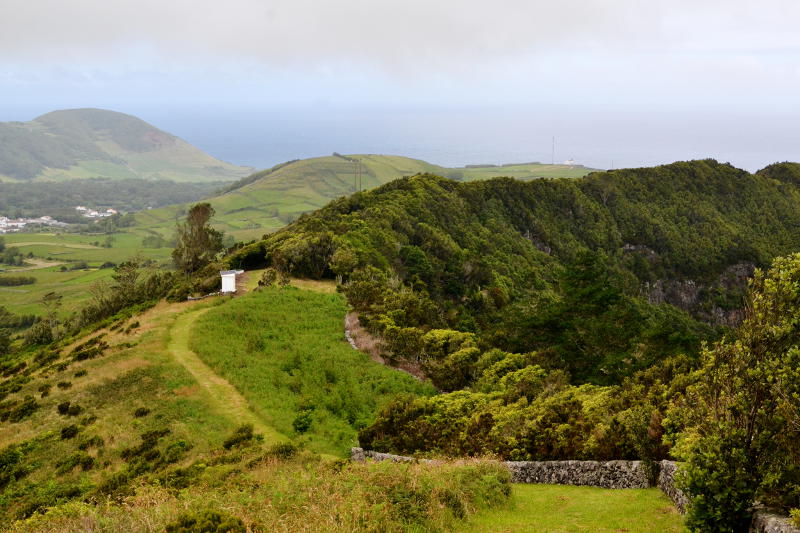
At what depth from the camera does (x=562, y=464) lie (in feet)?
59.5

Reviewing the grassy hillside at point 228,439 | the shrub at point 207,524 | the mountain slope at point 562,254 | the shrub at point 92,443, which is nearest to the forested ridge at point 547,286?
the mountain slope at point 562,254

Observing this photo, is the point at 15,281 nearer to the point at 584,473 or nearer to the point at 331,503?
the point at 331,503

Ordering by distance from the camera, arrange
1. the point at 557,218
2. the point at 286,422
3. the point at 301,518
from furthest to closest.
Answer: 1. the point at 557,218
2. the point at 286,422
3. the point at 301,518

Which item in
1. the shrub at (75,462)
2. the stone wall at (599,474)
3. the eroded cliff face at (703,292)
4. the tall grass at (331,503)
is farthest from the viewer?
the eroded cliff face at (703,292)

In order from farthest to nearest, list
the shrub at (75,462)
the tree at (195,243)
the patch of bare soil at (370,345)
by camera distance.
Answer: the tree at (195,243)
the patch of bare soil at (370,345)
the shrub at (75,462)

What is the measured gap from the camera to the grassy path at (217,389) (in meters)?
25.3

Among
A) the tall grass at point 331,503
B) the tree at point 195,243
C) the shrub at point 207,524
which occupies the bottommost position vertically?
the tall grass at point 331,503

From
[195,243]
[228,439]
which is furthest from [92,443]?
[195,243]

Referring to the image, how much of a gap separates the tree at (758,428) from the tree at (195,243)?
2370 inches

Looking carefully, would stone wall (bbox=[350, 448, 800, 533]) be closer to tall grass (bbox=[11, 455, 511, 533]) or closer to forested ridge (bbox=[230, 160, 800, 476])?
forested ridge (bbox=[230, 160, 800, 476])

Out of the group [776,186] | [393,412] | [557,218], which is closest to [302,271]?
[393,412]

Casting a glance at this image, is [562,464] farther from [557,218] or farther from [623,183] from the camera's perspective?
[623,183]

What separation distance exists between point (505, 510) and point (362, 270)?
36976mm

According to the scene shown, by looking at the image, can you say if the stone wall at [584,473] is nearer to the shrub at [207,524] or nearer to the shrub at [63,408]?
the shrub at [207,524]
